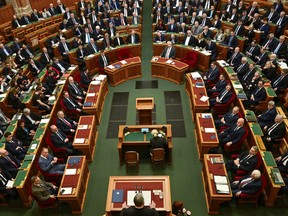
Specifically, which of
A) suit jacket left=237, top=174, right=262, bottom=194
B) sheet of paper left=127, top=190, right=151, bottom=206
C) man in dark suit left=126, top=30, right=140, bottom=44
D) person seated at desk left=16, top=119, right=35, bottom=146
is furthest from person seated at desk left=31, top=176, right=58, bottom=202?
man in dark suit left=126, top=30, right=140, bottom=44

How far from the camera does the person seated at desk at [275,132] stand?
8.12 meters

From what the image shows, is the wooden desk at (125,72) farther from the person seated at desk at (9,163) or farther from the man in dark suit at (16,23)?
the man in dark suit at (16,23)

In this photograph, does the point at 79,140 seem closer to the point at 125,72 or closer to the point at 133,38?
the point at 125,72

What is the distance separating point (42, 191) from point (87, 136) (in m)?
2.36

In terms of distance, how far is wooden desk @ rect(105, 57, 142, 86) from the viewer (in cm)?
1221

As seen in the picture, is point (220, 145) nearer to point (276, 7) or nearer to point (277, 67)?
point (277, 67)

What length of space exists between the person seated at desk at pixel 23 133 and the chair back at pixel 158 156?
13.1 ft

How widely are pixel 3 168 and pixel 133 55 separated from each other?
848 cm

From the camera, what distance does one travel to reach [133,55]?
1402 cm

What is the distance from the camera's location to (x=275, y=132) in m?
8.28

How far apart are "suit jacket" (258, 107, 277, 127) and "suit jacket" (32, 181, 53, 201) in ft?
21.9

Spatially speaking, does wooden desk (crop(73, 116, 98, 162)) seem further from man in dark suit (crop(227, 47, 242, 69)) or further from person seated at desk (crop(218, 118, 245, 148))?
man in dark suit (crop(227, 47, 242, 69))

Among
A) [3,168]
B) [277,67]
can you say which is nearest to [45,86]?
[3,168]

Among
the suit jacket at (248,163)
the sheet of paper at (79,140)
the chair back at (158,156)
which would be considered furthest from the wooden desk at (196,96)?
the sheet of paper at (79,140)
